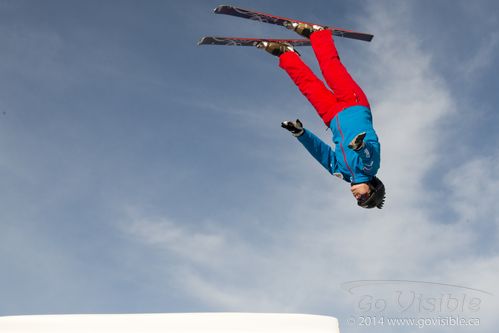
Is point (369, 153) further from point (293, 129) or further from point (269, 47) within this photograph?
point (269, 47)

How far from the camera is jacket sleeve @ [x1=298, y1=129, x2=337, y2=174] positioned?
26.1 feet

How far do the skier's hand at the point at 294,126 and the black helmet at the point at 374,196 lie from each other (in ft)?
4.08

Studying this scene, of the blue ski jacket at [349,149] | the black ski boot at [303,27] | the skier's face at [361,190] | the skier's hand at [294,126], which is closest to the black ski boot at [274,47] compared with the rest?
the black ski boot at [303,27]

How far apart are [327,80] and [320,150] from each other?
112 cm

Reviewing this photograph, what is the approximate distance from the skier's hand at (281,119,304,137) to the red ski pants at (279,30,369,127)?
0.35 meters

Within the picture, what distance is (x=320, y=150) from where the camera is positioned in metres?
8.07

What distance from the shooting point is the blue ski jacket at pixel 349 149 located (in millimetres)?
7055

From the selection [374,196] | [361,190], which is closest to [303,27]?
[361,190]

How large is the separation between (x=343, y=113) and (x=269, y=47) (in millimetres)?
1525

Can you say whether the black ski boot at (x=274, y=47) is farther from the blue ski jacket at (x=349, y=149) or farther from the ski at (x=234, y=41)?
the blue ski jacket at (x=349, y=149)

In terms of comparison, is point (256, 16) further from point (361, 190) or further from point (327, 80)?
point (361, 190)

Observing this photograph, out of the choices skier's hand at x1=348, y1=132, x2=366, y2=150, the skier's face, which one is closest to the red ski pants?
the skier's face

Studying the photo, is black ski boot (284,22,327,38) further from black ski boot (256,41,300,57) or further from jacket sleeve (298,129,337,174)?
jacket sleeve (298,129,337,174)

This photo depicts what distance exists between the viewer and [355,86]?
24.7ft
